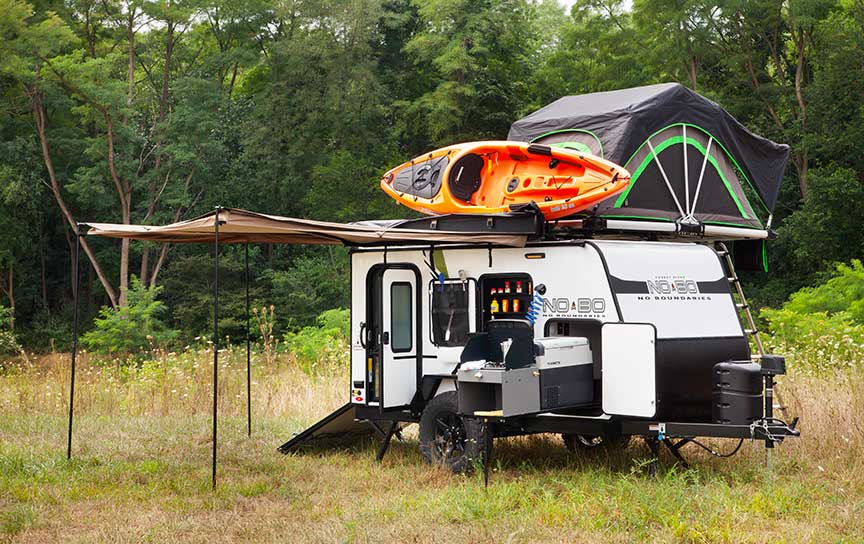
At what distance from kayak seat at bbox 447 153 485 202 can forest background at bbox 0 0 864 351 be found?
22586 millimetres

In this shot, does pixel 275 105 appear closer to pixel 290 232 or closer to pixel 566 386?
pixel 290 232

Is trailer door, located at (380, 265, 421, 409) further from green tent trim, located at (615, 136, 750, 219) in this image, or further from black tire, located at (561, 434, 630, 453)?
green tent trim, located at (615, 136, 750, 219)

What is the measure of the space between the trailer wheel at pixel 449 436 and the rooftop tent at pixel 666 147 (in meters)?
2.44

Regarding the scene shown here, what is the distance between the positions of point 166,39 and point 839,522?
36408 mm

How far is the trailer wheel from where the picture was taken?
10.2 m

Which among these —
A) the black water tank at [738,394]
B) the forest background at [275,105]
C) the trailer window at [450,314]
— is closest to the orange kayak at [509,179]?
the trailer window at [450,314]

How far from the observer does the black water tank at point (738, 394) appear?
9.09 meters

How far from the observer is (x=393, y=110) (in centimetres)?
3903

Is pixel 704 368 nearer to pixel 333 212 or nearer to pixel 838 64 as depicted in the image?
pixel 838 64

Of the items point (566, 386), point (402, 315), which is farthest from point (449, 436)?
point (566, 386)

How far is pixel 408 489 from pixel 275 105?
Answer: 100 feet

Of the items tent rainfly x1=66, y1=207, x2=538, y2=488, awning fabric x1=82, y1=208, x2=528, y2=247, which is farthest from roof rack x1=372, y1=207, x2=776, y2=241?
awning fabric x1=82, y1=208, x2=528, y2=247

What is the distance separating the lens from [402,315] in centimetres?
1124

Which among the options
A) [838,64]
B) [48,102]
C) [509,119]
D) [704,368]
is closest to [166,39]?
[48,102]
